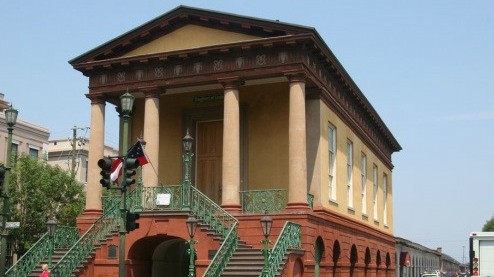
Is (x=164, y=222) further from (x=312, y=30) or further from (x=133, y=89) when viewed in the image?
(x=312, y=30)

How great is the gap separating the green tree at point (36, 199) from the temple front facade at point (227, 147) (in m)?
12.7

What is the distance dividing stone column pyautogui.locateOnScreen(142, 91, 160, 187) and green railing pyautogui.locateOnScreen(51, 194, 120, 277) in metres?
1.58

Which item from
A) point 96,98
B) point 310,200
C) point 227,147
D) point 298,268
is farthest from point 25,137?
point 298,268

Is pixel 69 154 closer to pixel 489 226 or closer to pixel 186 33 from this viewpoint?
pixel 186 33

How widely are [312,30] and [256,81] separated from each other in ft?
11.3

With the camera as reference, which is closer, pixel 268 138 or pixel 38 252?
pixel 38 252

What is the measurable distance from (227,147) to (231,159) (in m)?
0.47

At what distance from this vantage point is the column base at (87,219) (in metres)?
27.4

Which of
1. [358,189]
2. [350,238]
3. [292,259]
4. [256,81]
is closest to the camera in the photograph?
[292,259]

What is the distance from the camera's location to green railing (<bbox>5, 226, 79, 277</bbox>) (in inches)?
971

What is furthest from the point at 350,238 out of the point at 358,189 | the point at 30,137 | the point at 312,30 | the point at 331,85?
the point at 30,137

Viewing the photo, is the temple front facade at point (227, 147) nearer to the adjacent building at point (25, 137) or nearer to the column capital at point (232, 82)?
the column capital at point (232, 82)

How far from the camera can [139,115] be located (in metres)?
30.9

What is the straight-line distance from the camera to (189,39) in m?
27.4
